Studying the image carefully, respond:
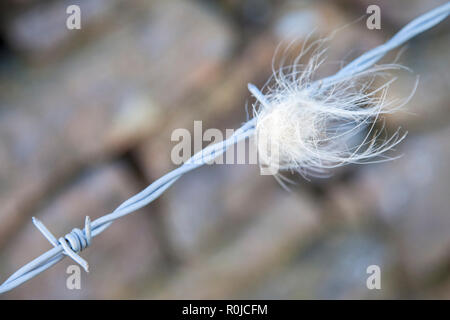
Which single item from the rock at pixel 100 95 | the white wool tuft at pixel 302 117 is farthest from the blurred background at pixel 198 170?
the white wool tuft at pixel 302 117

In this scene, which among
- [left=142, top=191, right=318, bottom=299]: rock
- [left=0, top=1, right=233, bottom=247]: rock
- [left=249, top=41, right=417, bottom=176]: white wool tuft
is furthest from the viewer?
[left=142, top=191, right=318, bottom=299]: rock

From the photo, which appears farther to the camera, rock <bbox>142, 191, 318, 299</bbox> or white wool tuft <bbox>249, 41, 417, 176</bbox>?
rock <bbox>142, 191, 318, 299</bbox>

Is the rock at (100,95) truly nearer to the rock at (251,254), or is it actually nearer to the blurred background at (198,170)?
the blurred background at (198,170)

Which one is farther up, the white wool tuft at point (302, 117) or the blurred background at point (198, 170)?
the blurred background at point (198, 170)

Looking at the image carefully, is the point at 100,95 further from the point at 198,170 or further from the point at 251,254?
the point at 251,254

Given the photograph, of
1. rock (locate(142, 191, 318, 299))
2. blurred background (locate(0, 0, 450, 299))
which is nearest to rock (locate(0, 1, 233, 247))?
blurred background (locate(0, 0, 450, 299))

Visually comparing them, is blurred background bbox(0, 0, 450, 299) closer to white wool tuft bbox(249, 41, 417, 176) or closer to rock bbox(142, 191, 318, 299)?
rock bbox(142, 191, 318, 299)

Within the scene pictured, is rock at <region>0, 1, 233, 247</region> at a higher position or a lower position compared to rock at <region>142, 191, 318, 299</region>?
higher

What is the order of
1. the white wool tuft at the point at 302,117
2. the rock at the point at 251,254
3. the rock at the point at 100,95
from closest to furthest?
the white wool tuft at the point at 302,117 → the rock at the point at 100,95 → the rock at the point at 251,254

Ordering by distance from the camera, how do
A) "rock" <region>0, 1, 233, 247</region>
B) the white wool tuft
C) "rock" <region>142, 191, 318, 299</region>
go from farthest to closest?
"rock" <region>142, 191, 318, 299</region> < "rock" <region>0, 1, 233, 247</region> < the white wool tuft
